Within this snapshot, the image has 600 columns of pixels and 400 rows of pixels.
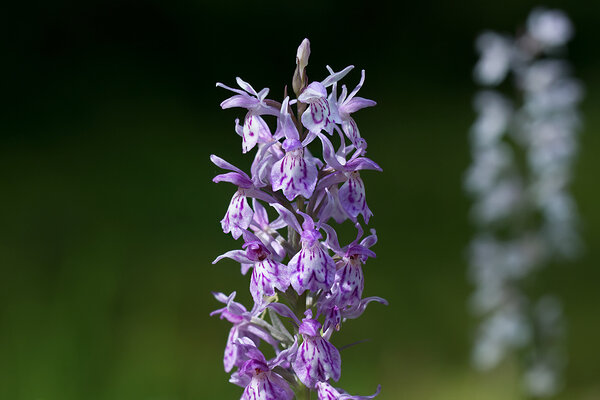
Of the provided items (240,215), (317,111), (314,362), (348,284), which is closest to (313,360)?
(314,362)

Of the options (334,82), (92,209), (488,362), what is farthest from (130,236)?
(334,82)

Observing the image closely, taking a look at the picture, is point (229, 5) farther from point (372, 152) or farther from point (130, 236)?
point (130, 236)

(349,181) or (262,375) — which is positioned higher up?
(349,181)

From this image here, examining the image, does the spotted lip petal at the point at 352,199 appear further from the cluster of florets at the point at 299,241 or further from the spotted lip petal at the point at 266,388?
the spotted lip petal at the point at 266,388

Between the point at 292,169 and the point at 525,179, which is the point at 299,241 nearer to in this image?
the point at 292,169

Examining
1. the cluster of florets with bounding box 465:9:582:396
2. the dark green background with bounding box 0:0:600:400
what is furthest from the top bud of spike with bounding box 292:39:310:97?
the cluster of florets with bounding box 465:9:582:396

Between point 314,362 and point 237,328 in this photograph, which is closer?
point 314,362

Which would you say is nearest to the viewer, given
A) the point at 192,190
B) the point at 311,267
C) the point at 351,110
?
the point at 311,267

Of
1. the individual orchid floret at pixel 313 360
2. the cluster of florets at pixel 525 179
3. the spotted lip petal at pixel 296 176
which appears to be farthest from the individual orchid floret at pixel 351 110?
the cluster of florets at pixel 525 179
